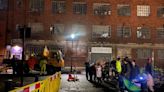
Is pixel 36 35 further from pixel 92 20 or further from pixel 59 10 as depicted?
pixel 92 20

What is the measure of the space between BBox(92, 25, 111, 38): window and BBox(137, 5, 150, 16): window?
19.2 feet

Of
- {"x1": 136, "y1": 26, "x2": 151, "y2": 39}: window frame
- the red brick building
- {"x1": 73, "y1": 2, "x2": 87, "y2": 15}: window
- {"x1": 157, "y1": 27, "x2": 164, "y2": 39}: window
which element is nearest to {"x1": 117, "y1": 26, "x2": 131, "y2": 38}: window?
the red brick building

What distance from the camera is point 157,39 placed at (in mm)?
62719

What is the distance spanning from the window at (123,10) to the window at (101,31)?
3235mm

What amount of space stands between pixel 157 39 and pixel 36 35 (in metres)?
19.7

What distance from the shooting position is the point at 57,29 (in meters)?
62.0

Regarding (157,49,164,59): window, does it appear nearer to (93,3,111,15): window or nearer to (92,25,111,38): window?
(92,25,111,38): window

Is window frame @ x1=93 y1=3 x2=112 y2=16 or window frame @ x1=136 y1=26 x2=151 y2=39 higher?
window frame @ x1=93 y1=3 x2=112 y2=16

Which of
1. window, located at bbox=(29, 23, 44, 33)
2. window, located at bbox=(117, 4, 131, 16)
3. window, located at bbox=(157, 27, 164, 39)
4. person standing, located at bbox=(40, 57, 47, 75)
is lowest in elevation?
person standing, located at bbox=(40, 57, 47, 75)

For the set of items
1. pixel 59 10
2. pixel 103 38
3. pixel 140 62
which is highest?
pixel 59 10

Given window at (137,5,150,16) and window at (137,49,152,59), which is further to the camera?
window at (137,5,150,16)

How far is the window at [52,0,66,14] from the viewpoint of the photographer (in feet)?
205

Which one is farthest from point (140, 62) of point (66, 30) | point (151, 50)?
point (66, 30)

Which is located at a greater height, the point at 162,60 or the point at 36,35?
the point at 36,35
